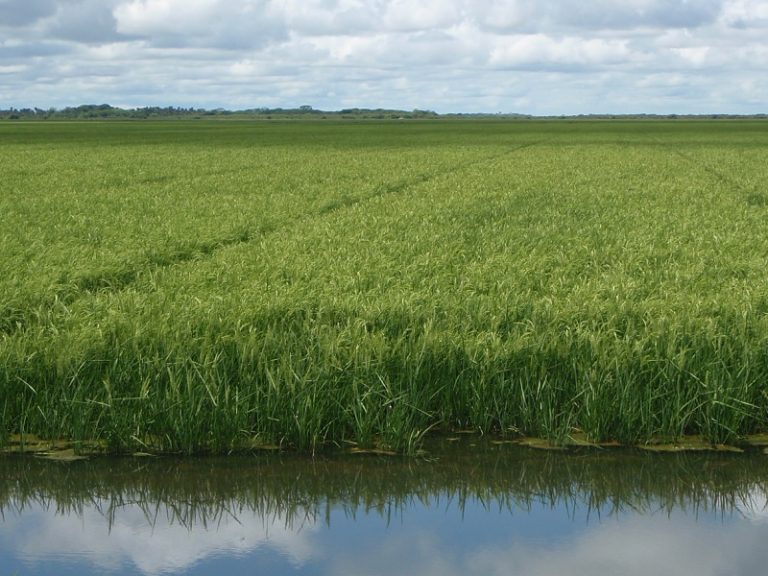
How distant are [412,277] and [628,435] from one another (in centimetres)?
428

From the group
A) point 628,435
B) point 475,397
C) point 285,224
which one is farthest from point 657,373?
point 285,224

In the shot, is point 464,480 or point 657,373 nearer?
point 464,480

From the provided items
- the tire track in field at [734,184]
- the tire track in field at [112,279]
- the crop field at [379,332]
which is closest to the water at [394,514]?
the crop field at [379,332]

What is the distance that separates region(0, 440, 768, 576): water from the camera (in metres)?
4.87

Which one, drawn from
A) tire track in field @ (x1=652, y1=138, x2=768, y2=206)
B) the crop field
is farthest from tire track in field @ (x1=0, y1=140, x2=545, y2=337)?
tire track in field @ (x1=652, y1=138, x2=768, y2=206)

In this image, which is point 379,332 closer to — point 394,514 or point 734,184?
point 394,514

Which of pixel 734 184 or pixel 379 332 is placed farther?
pixel 734 184

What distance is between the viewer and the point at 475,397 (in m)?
6.88

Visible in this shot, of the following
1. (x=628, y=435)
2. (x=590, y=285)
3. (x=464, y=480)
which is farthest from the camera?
(x=590, y=285)

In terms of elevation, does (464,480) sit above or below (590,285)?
below

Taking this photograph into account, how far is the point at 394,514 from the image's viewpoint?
553 centimetres

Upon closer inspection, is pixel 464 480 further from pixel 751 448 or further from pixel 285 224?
pixel 285 224

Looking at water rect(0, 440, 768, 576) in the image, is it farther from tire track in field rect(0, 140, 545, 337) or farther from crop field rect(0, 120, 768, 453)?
tire track in field rect(0, 140, 545, 337)

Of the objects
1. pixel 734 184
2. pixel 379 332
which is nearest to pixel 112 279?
pixel 379 332
